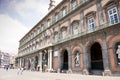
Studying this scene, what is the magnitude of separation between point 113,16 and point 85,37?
4891 mm

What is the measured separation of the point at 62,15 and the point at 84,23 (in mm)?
7701

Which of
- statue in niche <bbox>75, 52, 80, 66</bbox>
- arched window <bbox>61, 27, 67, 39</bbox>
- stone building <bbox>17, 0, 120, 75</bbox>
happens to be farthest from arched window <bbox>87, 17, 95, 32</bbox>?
arched window <bbox>61, 27, 67, 39</bbox>

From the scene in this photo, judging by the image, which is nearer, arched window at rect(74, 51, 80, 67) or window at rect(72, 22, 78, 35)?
arched window at rect(74, 51, 80, 67)

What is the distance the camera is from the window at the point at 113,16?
50.3 ft

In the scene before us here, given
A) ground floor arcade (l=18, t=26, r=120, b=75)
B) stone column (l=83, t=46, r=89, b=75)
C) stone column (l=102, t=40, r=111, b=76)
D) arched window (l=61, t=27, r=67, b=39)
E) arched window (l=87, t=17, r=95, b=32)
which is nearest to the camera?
ground floor arcade (l=18, t=26, r=120, b=75)

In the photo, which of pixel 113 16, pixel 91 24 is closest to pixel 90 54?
pixel 91 24

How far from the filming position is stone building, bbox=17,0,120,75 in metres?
14.9

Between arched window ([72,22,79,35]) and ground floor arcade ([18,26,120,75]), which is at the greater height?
arched window ([72,22,79,35])

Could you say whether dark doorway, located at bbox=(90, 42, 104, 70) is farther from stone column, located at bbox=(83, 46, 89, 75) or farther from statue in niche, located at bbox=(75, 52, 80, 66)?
statue in niche, located at bbox=(75, 52, 80, 66)

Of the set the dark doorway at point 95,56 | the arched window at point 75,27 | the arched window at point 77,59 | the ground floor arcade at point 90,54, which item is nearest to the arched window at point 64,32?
the ground floor arcade at point 90,54

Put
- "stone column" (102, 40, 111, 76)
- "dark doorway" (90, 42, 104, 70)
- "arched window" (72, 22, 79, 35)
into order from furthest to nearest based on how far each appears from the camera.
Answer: "arched window" (72, 22, 79, 35)
"dark doorway" (90, 42, 104, 70)
"stone column" (102, 40, 111, 76)

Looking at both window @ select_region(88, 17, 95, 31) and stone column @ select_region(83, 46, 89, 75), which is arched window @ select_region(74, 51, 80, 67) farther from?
window @ select_region(88, 17, 95, 31)

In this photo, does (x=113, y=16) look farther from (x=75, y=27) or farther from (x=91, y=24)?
(x=75, y=27)

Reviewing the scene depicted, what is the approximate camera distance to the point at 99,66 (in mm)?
17469
